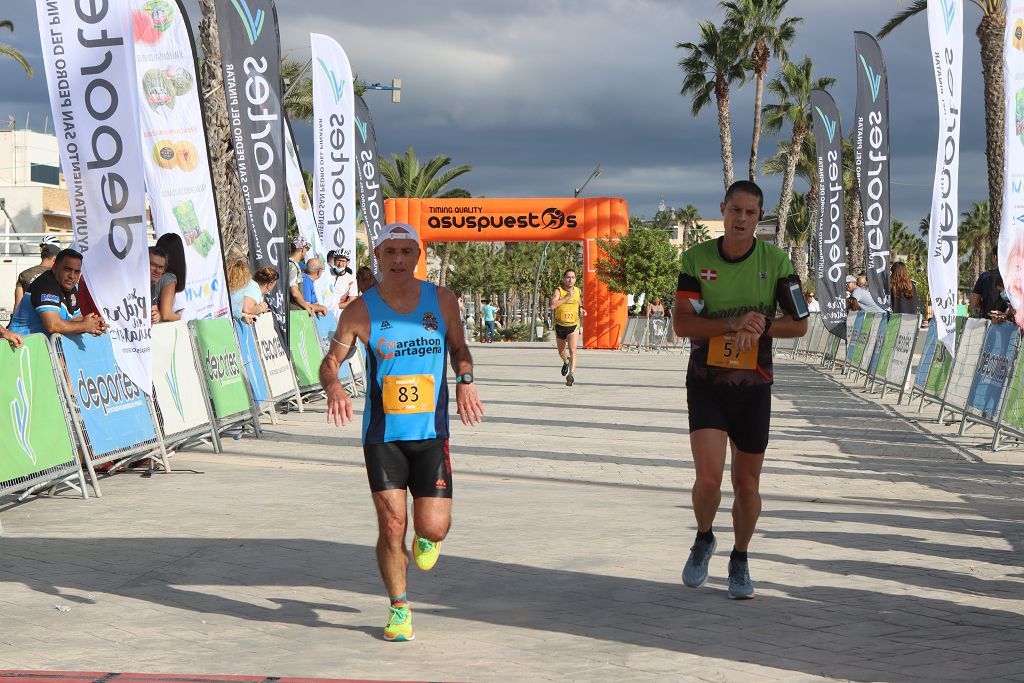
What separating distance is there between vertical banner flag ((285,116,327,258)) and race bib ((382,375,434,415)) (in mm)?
15645

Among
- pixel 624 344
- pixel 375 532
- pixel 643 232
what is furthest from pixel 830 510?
pixel 643 232

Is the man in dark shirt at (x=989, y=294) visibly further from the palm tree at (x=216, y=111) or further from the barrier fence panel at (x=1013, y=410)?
the palm tree at (x=216, y=111)

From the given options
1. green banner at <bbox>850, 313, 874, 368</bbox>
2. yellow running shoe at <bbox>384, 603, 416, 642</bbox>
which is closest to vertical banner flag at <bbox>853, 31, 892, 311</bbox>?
green banner at <bbox>850, 313, 874, 368</bbox>

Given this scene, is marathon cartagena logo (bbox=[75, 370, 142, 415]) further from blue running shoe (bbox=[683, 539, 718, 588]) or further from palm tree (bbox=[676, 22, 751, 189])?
palm tree (bbox=[676, 22, 751, 189])

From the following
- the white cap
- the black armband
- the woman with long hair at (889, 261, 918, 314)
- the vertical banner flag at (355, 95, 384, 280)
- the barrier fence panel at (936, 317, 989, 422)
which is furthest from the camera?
the vertical banner flag at (355, 95, 384, 280)

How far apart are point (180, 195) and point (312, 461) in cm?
292

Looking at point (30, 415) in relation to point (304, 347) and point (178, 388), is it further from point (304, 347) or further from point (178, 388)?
point (304, 347)

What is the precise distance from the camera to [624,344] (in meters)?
41.9

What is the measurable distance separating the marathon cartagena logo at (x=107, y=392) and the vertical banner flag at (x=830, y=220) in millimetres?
15637

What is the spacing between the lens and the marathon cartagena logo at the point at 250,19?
45.8 feet

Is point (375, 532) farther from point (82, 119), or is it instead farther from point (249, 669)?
point (82, 119)

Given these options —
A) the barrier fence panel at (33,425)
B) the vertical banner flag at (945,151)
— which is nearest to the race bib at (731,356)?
the barrier fence panel at (33,425)

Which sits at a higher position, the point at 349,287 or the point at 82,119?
the point at 82,119

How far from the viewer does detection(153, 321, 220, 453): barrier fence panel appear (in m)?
10.4
